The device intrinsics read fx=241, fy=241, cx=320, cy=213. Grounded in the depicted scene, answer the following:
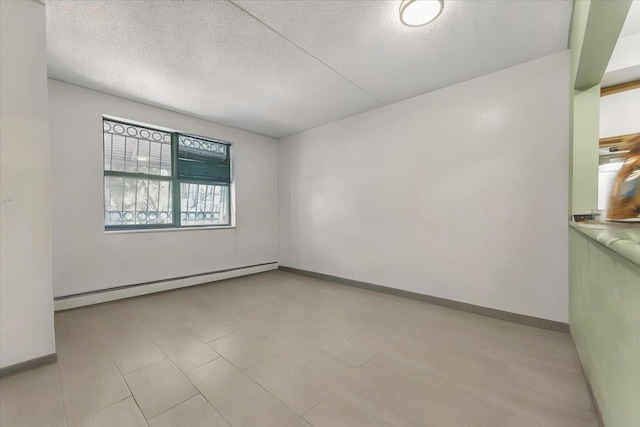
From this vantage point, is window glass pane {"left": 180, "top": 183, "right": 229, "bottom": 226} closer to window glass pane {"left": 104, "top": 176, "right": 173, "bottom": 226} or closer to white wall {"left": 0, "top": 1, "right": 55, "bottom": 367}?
window glass pane {"left": 104, "top": 176, "right": 173, "bottom": 226}

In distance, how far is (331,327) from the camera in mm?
2533

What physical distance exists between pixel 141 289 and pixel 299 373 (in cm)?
302

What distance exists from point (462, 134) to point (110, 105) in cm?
464

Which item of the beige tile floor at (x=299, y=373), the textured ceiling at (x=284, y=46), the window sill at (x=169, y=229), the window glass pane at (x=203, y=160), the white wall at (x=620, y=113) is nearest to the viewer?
the beige tile floor at (x=299, y=373)

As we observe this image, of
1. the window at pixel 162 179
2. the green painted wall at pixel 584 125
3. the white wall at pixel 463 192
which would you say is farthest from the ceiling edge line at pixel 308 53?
the window at pixel 162 179

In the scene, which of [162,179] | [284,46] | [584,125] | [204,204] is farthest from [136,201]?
[584,125]

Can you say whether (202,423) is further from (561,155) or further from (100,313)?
(561,155)

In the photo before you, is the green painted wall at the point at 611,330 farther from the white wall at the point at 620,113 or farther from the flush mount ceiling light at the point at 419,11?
the flush mount ceiling light at the point at 419,11

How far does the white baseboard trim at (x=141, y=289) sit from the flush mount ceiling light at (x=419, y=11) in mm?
4419

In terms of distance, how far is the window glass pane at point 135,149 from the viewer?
11.2ft

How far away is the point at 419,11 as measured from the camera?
1.88m

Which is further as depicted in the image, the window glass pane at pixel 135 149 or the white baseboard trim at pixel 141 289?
the window glass pane at pixel 135 149

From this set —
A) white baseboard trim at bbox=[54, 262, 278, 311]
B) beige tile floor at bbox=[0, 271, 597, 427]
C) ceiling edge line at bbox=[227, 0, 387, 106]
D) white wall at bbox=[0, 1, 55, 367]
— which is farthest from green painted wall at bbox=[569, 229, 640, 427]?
white baseboard trim at bbox=[54, 262, 278, 311]

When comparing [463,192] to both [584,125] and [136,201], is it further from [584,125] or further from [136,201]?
[136,201]
